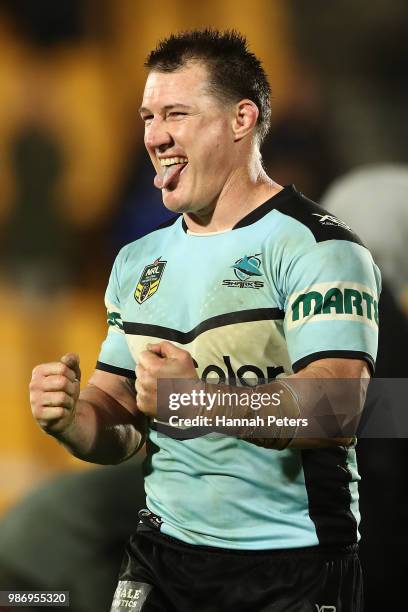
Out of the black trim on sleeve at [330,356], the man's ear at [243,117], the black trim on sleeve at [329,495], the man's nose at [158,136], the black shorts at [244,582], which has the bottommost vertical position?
the black shorts at [244,582]

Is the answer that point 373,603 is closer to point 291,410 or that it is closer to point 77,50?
point 291,410

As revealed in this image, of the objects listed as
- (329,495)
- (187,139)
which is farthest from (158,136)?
(329,495)

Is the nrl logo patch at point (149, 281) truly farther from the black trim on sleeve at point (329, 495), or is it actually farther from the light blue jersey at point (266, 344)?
the black trim on sleeve at point (329, 495)

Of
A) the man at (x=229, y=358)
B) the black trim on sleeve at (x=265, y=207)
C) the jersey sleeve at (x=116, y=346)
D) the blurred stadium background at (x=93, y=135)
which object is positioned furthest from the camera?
the blurred stadium background at (x=93, y=135)

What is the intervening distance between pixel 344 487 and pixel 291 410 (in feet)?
1.04

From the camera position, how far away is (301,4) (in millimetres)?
2732

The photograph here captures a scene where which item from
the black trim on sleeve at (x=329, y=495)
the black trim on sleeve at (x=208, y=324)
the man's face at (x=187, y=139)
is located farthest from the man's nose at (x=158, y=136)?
the black trim on sleeve at (x=329, y=495)

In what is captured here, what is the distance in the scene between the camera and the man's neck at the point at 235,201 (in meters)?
1.89

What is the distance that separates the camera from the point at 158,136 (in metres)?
1.87

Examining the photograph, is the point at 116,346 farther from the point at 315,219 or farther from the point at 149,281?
the point at 315,219

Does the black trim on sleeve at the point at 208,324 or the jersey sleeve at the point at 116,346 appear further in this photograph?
the jersey sleeve at the point at 116,346

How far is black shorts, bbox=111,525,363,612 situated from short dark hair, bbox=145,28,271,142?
2.98ft

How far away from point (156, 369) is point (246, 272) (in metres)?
0.37

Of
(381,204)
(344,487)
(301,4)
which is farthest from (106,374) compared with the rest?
(301,4)
